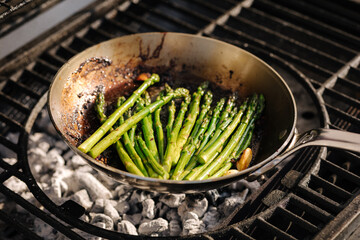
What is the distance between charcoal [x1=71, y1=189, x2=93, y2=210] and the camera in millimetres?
2617

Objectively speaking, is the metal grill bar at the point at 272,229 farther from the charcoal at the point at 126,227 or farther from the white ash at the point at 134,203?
the charcoal at the point at 126,227

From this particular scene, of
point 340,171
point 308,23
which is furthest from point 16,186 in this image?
point 308,23

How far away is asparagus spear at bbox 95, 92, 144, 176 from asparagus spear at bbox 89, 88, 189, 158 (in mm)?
69

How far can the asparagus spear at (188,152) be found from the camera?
2162mm

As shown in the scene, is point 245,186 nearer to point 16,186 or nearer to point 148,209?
point 148,209

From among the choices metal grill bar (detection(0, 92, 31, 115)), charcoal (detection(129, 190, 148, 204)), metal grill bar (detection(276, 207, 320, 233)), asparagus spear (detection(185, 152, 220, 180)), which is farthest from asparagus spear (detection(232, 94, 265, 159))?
metal grill bar (detection(0, 92, 31, 115))

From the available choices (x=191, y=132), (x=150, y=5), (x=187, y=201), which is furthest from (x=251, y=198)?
(x=150, y=5)

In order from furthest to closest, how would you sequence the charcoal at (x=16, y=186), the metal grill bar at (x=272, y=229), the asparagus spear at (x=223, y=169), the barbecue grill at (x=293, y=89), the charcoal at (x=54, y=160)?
the charcoal at (x=54, y=160)
the charcoal at (x=16, y=186)
the asparagus spear at (x=223, y=169)
the barbecue grill at (x=293, y=89)
the metal grill bar at (x=272, y=229)

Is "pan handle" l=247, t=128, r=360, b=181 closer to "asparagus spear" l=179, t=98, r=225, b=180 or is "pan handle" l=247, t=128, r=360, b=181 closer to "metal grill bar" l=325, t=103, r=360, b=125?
"asparagus spear" l=179, t=98, r=225, b=180

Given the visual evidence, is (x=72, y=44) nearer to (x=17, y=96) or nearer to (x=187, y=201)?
(x=17, y=96)

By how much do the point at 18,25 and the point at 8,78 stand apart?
2.10ft

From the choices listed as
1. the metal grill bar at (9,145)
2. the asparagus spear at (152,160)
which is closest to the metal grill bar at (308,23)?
the asparagus spear at (152,160)

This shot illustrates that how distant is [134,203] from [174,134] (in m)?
0.62

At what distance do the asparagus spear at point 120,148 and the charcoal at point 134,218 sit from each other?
510 millimetres
